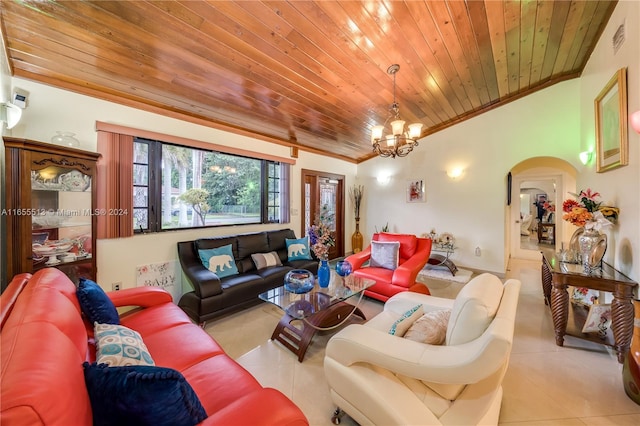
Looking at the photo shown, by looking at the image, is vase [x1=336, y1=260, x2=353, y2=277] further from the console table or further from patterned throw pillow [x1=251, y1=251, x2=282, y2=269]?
the console table

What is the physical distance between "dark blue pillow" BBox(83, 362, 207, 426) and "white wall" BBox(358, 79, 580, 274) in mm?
5145

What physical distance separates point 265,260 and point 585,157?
15.5 ft

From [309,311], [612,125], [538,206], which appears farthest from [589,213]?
[538,206]

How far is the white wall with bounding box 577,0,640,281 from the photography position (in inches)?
77.5

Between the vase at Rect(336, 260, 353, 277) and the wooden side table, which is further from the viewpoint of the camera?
the wooden side table

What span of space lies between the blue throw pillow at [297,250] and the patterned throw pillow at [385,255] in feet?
3.39

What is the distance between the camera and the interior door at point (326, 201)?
16.6 feet

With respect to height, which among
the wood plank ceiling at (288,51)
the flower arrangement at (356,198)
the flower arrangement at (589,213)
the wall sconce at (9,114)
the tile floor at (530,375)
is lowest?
the tile floor at (530,375)

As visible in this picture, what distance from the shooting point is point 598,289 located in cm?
204

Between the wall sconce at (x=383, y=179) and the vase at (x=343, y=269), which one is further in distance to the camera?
the wall sconce at (x=383, y=179)

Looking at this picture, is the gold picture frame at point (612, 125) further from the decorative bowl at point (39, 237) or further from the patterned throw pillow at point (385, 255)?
the decorative bowl at point (39, 237)

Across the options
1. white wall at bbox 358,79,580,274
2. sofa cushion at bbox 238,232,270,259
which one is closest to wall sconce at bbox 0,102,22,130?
sofa cushion at bbox 238,232,270,259

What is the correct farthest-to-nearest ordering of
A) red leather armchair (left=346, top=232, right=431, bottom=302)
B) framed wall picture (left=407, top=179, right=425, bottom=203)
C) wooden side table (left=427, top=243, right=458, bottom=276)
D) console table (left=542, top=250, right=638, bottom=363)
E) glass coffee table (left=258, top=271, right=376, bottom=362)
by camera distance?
framed wall picture (left=407, top=179, right=425, bottom=203)
wooden side table (left=427, top=243, right=458, bottom=276)
red leather armchair (left=346, top=232, right=431, bottom=302)
glass coffee table (left=258, top=271, right=376, bottom=362)
console table (left=542, top=250, right=638, bottom=363)

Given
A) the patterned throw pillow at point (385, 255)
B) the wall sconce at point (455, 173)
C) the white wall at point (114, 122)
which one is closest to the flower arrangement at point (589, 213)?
the patterned throw pillow at point (385, 255)
